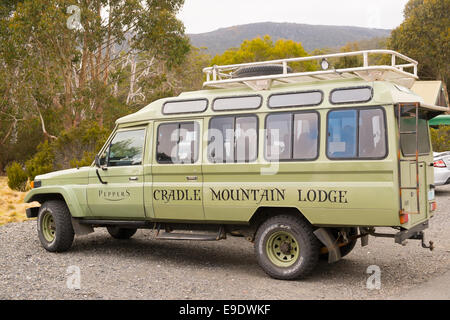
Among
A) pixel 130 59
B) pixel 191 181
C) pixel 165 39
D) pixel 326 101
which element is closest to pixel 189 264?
pixel 191 181

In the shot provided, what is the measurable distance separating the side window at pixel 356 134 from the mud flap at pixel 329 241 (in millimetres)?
991

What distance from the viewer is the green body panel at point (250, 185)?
648 cm

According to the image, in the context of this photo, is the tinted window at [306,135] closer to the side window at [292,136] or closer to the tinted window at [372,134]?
the side window at [292,136]

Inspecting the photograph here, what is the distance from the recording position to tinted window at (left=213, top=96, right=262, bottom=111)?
24.6 feet

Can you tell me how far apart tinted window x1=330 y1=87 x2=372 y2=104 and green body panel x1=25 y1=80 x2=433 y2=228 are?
0.07 metres

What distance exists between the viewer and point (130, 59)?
3238 centimetres

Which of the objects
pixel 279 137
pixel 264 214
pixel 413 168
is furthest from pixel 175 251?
pixel 413 168

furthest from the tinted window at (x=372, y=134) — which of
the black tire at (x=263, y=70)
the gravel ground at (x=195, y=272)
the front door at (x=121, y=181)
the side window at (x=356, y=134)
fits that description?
the front door at (x=121, y=181)

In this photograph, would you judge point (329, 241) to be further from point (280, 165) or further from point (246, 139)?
point (246, 139)

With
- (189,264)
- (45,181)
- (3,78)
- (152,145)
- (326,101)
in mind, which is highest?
(3,78)

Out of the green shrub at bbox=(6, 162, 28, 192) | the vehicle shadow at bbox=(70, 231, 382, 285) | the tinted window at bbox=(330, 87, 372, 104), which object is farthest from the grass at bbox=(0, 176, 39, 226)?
the tinted window at bbox=(330, 87, 372, 104)

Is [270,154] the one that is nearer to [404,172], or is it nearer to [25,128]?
[404,172]

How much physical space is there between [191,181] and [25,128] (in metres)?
22.9

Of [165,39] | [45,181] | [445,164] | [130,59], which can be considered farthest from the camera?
[130,59]
